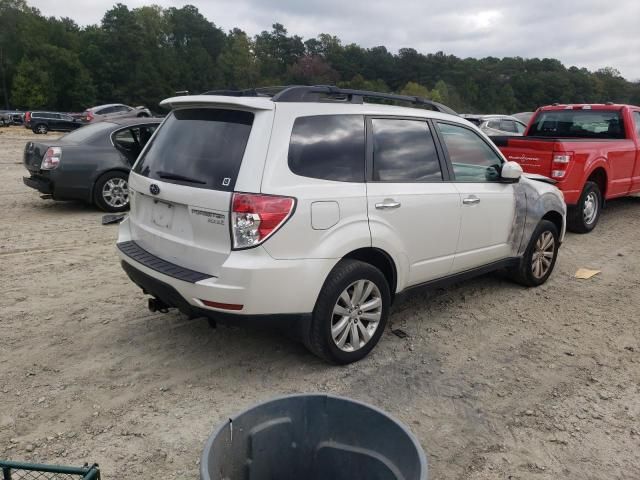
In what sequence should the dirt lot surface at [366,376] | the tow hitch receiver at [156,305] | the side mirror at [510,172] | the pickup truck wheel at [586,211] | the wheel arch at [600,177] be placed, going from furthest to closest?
1. the wheel arch at [600,177]
2. the pickup truck wheel at [586,211]
3. the side mirror at [510,172]
4. the tow hitch receiver at [156,305]
5. the dirt lot surface at [366,376]

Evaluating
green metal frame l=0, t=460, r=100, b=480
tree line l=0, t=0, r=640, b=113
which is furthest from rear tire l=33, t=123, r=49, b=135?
green metal frame l=0, t=460, r=100, b=480

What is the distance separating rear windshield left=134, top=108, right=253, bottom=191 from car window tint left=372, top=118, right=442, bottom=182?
3.32 feet

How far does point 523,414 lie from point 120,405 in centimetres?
247

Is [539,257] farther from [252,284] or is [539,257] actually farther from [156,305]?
[156,305]

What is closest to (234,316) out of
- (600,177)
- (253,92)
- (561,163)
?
(253,92)

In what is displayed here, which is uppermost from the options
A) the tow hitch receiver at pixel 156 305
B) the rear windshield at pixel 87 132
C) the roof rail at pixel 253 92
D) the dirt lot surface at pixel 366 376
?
the roof rail at pixel 253 92

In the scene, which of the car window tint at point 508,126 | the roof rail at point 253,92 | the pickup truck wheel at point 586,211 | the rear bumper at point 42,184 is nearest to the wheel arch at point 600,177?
the pickup truck wheel at point 586,211

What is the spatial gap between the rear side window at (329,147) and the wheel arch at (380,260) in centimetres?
49

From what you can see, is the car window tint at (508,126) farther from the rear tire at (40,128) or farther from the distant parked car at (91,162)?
the rear tire at (40,128)

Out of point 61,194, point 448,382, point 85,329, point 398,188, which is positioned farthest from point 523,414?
point 61,194

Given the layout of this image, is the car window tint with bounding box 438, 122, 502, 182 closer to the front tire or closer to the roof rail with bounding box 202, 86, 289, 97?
the roof rail with bounding box 202, 86, 289, 97

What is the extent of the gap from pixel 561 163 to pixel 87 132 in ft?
23.4

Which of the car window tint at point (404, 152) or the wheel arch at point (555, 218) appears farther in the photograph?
the wheel arch at point (555, 218)

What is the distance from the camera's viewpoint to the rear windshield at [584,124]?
339 inches
